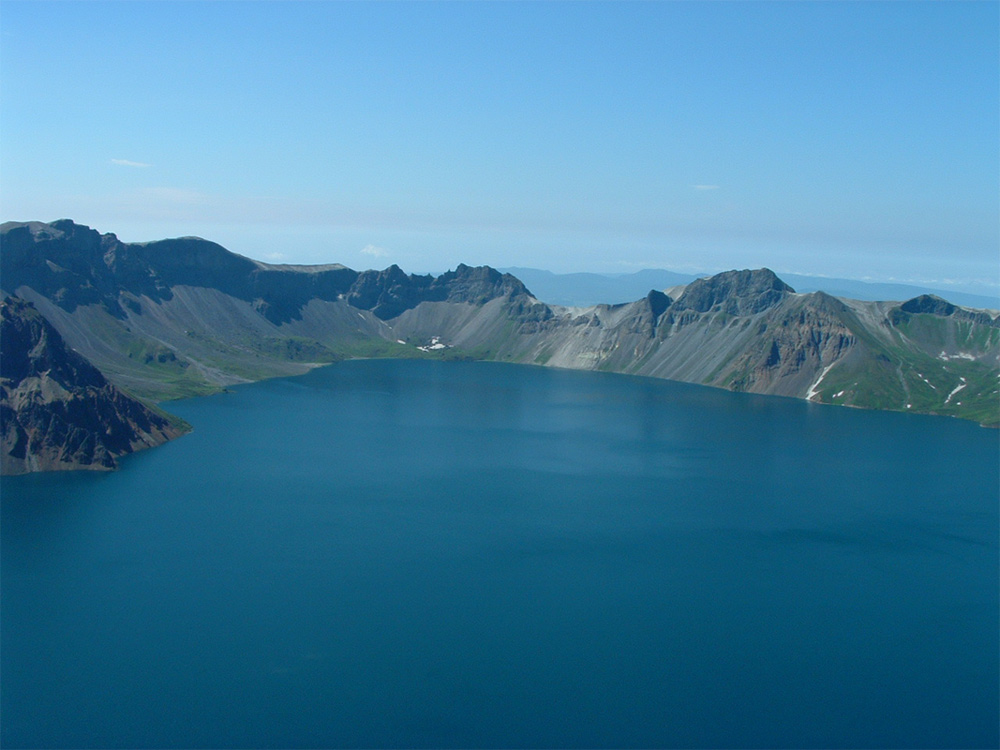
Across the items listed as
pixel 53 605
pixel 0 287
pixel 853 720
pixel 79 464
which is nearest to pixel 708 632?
pixel 853 720

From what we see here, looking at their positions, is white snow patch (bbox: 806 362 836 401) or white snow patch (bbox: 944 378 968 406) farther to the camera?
white snow patch (bbox: 806 362 836 401)

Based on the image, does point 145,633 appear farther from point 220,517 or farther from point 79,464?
point 79,464

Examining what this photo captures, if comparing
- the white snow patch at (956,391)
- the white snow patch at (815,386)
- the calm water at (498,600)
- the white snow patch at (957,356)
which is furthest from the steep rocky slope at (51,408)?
the white snow patch at (957,356)

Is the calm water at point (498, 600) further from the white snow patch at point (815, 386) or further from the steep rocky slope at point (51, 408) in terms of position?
the white snow patch at point (815, 386)

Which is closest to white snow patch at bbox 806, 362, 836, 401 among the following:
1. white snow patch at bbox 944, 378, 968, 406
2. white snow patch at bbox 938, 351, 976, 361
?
white snow patch at bbox 944, 378, 968, 406

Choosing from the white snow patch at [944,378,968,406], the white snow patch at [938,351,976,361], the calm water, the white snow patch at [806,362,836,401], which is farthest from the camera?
the white snow patch at [938,351,976,361]

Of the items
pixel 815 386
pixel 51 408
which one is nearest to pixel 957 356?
pixel 815 386

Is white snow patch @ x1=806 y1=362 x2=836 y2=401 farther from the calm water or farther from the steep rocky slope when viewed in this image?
the steep rocky slope
